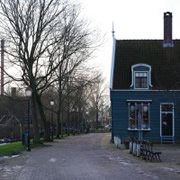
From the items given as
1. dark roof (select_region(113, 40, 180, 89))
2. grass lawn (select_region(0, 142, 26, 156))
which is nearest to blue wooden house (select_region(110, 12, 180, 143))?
dark roof (select_region(113, 40, 180, 89))

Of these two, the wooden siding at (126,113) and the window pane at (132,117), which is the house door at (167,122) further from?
the window pane at (132,117)

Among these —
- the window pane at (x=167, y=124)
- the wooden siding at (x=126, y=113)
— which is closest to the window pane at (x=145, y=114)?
the wooden siding at (x=126, y=113)

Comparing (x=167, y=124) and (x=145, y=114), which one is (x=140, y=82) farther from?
(x=167, y=124)

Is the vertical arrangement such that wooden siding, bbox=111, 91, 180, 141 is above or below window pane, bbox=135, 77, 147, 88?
below

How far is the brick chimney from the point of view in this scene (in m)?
35.1

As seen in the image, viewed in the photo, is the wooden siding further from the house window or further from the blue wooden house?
the house window

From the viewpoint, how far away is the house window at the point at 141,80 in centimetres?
3225

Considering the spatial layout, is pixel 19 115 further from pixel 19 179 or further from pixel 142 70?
pixel 19 179

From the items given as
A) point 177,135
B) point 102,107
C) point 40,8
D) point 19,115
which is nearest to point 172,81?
point 177,135

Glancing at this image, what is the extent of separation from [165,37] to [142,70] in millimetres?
4934

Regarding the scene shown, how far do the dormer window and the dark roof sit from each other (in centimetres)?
45

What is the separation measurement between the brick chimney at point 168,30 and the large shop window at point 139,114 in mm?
6708

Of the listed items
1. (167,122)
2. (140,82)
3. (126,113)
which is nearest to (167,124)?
(167,122)

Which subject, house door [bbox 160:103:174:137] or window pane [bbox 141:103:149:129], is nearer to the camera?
house door [bbox 160:103:174:137]
